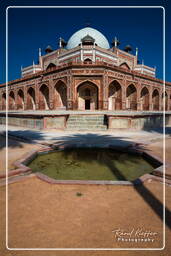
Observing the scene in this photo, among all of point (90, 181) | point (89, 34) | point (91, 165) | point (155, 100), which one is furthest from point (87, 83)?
point (90, 181)

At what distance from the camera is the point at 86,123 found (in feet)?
40.1

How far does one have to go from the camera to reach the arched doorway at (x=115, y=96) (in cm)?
2231

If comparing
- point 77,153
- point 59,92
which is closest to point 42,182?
point 77,153

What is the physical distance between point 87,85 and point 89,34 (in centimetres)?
1534

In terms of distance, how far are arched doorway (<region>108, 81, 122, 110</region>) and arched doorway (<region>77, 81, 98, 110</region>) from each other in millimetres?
2719

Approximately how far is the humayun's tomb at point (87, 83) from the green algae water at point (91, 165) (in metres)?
14.6

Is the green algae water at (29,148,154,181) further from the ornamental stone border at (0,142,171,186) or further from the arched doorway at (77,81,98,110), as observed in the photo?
the arched doorway at (77,81,98,110)

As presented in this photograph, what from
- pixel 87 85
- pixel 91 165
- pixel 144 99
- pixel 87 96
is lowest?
pixel 91 165

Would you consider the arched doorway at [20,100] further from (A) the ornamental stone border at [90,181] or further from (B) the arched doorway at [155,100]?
(A) the ornamental stone border at [90,181]

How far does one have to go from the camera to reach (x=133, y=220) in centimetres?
196

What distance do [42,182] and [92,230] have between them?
1.58 meters

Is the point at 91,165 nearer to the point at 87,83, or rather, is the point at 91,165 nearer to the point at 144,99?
the point at 87,83

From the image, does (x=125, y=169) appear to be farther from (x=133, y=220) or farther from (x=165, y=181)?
(x=133, y=220)

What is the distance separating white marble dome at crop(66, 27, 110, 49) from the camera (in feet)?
99.1
